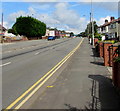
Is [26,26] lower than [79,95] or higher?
higher

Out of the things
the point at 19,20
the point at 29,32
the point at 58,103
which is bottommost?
the point at 58,103

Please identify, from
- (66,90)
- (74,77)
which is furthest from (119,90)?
(74,77)

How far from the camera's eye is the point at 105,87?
767 centimetres

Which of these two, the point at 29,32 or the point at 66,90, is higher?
the point at 29,32

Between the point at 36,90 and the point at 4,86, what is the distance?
1.56 m

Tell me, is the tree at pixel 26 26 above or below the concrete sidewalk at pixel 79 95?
above

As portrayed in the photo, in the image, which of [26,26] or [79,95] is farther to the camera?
[26,26]

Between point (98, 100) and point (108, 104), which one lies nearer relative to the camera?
point (108, 104)

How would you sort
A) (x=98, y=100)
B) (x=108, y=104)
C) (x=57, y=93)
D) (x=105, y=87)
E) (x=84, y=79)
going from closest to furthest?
(x=108, y=104) < (x=98, y=100) < (x=57, y=93) < (x=105, y=87) < (x=84, y=79)

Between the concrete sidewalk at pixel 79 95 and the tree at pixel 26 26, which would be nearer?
the concrete sidewalk at pixel 79 95

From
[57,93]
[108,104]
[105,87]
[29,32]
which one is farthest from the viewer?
[29,32]

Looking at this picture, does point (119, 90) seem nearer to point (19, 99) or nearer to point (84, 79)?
point (84, 79)

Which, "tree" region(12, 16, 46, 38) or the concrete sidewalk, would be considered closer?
the concrete sidewalk

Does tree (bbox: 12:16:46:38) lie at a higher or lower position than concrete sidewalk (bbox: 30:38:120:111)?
higher
